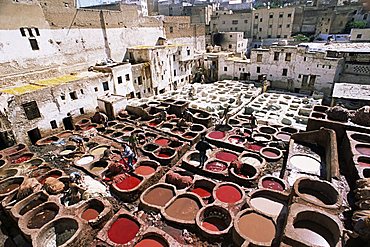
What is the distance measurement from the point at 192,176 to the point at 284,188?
4.89 meters

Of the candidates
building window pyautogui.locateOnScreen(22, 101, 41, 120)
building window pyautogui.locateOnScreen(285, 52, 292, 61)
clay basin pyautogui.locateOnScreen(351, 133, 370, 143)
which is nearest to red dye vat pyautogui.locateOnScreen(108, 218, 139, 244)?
clay basin pyautogui.locateOnScreen(351, 133, 370, 143)

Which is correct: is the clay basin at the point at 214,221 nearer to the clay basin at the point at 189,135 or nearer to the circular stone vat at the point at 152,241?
the circular stone vat at the point at 152,241

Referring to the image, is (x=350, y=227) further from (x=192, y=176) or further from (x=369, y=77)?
(x=369, y=77)

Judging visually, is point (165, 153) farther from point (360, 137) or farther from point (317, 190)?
point (360, 137)

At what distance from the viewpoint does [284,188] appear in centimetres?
1119


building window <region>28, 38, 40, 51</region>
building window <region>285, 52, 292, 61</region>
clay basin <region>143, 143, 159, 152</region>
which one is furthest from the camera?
building window <region>285, 52, 292, 61</region>

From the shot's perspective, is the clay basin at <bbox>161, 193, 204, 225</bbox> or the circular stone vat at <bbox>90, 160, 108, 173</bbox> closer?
the clay basin at <bbox>161, 193, 204, 225</bbox>

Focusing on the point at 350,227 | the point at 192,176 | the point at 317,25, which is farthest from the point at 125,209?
the point at 317,25

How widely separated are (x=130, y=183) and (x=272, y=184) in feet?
25.2

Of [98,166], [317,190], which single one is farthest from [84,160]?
[317,190]

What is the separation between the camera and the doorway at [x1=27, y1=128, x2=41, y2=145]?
17.6 meters

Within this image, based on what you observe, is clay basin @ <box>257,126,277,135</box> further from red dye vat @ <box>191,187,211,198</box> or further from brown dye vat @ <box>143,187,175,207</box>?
brown dye vat @ <box>143,187,175,207</box>

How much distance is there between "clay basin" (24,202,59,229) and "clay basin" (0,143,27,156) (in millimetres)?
7292

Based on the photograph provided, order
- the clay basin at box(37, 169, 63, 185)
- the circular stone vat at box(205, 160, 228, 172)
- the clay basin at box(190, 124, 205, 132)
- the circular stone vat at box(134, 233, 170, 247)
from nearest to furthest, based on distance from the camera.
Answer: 1. the circular stone vat at box(134, 233, 170, 247)
2. the clay basin at box(37, 169, 63, 185)
3. the circular stone vat at box(205, 160, 228, 172)
4. the clay basin at box(190, 124, 205, 132)
